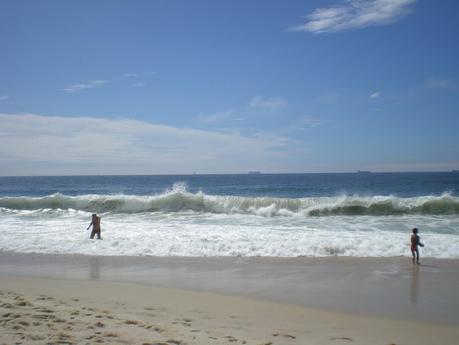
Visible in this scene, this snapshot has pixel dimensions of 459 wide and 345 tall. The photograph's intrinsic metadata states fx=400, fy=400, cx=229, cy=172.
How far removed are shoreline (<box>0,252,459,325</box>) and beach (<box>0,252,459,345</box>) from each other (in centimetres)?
3

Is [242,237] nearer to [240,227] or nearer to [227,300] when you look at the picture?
[240,227]

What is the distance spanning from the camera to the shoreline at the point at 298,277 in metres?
7.70

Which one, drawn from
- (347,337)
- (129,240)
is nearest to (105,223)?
(129,240)

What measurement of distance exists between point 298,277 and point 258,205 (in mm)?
15212

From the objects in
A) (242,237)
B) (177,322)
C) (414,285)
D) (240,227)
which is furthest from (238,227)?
(177,322)

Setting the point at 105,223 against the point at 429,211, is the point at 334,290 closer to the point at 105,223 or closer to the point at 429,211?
the point at 105,223

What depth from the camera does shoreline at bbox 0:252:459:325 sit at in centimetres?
770

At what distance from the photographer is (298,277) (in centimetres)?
981

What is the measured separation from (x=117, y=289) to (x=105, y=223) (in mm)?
10870

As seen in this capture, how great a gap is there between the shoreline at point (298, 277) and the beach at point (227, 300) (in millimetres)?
26

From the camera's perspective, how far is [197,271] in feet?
34.6

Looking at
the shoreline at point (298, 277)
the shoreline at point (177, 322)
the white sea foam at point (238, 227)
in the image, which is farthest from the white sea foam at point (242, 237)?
the shoreline at point (177, 322)

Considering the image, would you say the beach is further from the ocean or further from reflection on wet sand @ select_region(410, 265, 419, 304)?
the ocean

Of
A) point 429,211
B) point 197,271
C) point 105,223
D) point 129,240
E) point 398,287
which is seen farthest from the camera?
point 429,211
